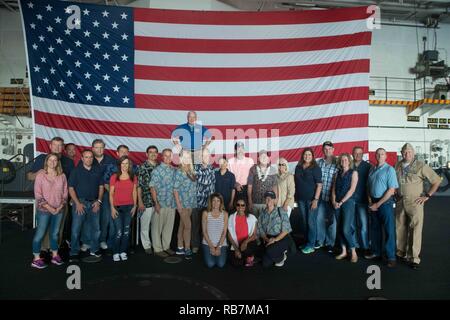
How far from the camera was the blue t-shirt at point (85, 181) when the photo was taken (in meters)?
3.66

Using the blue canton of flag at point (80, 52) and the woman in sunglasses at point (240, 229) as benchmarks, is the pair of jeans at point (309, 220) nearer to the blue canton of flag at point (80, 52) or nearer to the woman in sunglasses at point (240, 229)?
the woman in sunglasses at point (240, 229)

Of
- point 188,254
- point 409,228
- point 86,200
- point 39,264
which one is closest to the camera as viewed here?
point 39,264

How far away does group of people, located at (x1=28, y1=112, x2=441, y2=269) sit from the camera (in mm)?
3535

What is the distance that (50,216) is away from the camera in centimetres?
352

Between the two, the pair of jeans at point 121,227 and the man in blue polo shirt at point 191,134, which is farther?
the man in blue polo shirt at point 191,134

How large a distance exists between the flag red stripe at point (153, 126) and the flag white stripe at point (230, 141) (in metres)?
0.08

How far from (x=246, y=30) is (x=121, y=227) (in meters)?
4.64

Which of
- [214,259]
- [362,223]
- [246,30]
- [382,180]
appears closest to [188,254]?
[214,259]

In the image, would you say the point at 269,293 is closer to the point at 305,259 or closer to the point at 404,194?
the point at 305,259

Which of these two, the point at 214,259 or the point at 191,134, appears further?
the point at 191,134

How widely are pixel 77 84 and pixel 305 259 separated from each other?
5.30 meters

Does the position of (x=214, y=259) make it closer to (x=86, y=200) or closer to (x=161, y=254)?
(x=161, y=254)

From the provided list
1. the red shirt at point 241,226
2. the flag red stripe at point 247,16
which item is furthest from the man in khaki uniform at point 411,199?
the flag red stripe at point 247,16

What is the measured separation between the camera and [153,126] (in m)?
5.34
